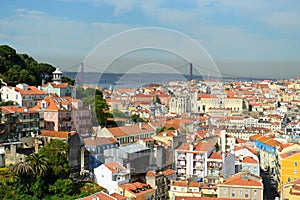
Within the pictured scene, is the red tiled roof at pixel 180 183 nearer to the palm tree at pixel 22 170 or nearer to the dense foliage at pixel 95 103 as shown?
the dense foliage at pixel 95 103

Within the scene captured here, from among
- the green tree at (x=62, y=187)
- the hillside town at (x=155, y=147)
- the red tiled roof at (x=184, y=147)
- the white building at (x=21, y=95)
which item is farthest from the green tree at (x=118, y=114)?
the white building at (x=21, y=95)

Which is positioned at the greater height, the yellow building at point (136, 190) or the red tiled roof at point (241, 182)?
the red tiled roof at point (241, 182)

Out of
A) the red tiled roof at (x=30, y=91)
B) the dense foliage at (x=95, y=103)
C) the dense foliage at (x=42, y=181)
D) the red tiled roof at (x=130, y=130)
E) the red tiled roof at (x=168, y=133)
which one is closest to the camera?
the dense foliage at (x=42, y=181)

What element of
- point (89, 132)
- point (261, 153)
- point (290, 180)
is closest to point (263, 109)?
point (261, 153)

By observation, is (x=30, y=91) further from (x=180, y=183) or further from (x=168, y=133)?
(x=180, y=183)

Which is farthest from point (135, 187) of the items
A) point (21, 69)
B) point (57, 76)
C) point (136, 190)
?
point (57, 76)

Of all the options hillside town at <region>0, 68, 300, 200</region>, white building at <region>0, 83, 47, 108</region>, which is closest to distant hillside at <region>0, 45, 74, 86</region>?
white building at <region>0, 83, 47, 108</region>

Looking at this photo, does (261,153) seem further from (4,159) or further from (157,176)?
(4,159)

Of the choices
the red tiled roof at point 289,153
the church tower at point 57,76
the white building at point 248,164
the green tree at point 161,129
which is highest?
the church tower at point 57,76
